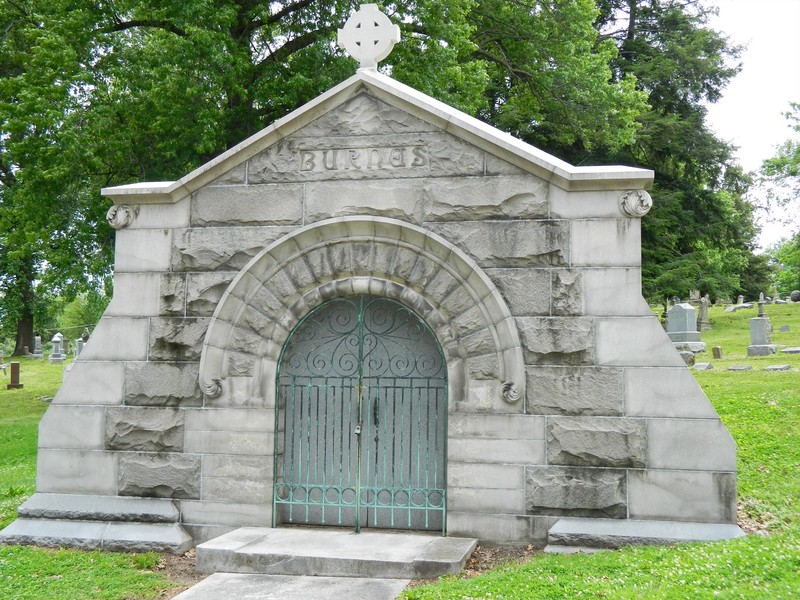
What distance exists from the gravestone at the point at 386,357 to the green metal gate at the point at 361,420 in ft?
0.07

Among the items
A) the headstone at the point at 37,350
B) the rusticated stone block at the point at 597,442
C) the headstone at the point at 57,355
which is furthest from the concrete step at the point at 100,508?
the headstone at the point at 37,350

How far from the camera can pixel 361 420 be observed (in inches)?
286

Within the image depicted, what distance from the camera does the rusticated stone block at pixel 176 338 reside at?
7.29 metres

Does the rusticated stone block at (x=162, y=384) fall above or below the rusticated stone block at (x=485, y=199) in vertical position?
Result: below

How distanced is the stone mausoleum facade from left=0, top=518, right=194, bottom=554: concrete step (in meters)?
0.03

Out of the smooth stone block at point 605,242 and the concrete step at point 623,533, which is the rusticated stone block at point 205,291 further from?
the concrete step at point 623,533

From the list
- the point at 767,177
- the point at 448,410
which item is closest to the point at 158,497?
the point at 448,410

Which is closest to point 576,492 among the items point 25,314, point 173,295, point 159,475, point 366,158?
point 366,158

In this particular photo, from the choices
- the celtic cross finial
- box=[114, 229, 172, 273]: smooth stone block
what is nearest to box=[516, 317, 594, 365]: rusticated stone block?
the celtic cross finial

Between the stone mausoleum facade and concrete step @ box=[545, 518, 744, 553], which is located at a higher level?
the stone mausoleum facade

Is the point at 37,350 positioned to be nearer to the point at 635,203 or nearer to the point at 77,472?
the point at 77,472

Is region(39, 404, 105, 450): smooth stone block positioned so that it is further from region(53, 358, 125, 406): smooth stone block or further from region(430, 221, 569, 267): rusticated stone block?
region(430, 221, 569, 267): rusticated stone block

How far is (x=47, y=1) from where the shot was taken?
14211mm

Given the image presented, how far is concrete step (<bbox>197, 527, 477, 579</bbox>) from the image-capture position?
19.7ft
